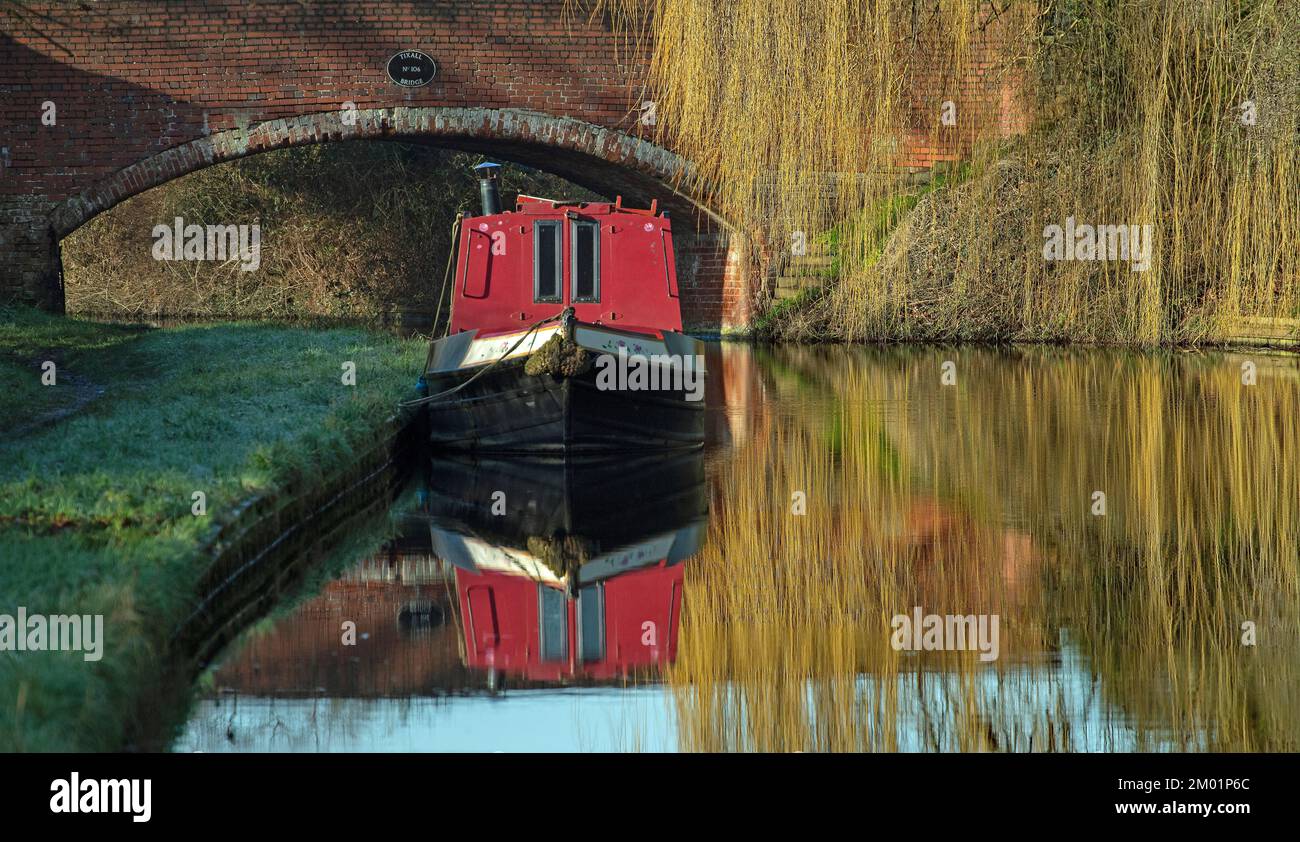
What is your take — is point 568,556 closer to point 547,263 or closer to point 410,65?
point 547,263

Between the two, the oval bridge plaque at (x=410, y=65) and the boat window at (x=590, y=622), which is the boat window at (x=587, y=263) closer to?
the boat window at (x=590, y=622)

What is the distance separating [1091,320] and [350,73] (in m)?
9.24

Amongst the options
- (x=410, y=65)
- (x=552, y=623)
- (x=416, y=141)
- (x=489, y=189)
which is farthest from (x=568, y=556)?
(x=416, y=141)

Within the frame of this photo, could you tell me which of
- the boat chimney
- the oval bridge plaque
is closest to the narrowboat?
the boat chimney

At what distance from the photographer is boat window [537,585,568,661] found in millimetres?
5793

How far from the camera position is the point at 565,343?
10461 mm

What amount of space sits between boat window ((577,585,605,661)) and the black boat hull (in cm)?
400

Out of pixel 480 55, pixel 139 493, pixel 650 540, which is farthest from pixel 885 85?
pixel 139 493

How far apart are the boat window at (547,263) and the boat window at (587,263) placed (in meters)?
0.14

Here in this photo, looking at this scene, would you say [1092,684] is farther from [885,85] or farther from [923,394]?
[885,85]

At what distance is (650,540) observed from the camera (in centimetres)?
796

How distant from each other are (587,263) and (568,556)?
514 centimetres

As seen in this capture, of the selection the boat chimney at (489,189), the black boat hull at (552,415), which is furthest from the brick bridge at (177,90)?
the black boat hull at (552,415)

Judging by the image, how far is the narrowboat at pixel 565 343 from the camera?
10734 mm
